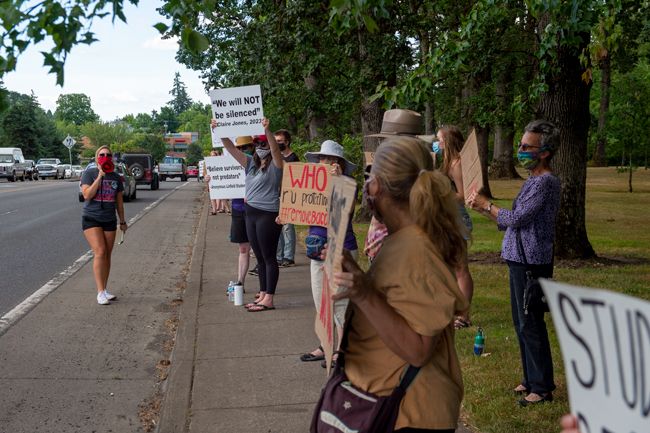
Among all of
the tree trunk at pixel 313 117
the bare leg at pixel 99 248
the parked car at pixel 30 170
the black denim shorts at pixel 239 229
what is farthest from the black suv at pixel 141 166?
the black denim shorts at pixel 239 229

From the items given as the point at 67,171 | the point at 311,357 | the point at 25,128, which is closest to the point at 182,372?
the point at 311,357

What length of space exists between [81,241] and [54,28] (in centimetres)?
1287

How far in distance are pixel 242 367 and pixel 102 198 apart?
3.72 metres

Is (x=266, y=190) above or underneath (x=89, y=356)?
above

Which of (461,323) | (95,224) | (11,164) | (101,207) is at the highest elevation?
(101,207)

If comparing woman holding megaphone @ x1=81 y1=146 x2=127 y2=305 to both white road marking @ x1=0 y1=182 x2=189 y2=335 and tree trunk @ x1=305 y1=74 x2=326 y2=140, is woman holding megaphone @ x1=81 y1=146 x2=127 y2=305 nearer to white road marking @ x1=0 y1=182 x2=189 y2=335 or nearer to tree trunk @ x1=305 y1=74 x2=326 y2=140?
white road marking @ x1=0 y1=182 x2=189 y2=335

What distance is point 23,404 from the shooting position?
5863mm

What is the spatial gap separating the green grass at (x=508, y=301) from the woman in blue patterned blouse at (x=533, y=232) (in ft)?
0.87

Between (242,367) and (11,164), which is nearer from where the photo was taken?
(242,367)

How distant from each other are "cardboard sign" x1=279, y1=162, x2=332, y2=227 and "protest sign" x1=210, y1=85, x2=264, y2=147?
109 inches

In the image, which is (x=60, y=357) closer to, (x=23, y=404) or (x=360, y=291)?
(x=23, y=404)

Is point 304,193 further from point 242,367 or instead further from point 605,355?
point 605,355

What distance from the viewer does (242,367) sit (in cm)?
666

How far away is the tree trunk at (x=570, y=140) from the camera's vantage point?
11508 millimetres
